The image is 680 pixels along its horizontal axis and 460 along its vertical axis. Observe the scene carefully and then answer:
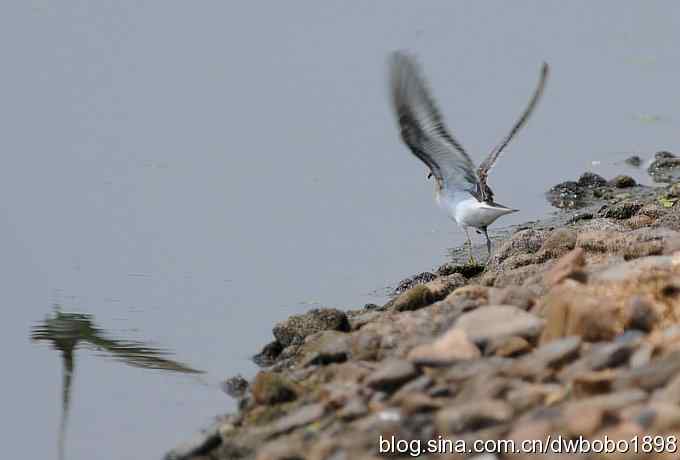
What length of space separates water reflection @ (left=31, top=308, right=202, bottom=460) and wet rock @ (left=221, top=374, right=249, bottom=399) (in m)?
0.50

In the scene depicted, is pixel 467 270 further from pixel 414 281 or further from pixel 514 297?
pixel 514 297

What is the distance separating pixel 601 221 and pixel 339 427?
5.96m

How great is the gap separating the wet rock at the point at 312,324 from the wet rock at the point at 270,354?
1.02 ft

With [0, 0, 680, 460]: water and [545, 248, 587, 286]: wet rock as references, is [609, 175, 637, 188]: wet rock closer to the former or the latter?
[0, 0, 680, 460]: water

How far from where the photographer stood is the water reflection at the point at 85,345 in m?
10.1

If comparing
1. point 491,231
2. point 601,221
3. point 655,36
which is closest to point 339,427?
point 601,221

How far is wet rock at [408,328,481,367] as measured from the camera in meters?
7.18

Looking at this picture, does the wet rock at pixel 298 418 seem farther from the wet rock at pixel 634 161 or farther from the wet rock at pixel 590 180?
the wet rock at pixel 634 161

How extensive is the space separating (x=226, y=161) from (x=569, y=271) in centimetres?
752

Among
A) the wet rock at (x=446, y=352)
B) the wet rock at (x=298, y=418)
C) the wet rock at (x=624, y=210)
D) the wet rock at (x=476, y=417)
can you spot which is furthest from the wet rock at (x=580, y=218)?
the wet rock at (x=476, y=417)

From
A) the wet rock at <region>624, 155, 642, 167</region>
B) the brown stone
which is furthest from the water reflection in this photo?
the wet rock at <region>624, 155, 642, 167</region>

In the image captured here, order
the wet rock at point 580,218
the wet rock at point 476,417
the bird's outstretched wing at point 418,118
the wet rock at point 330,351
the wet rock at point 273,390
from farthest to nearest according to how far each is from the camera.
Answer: the wet rock at point 580,218 → the bird's outstretched wing at point 418,118 → the wet rock at point 330,351 → the wet rock at point 273,390 → the wet rock at point 476,417

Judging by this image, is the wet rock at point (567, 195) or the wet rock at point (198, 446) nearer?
→ the wet rock at point (198, 446)

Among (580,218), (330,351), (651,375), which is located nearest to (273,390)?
(330,351)
